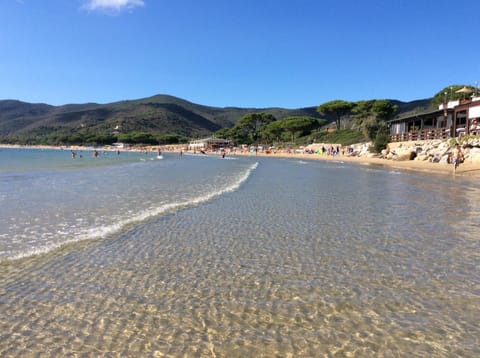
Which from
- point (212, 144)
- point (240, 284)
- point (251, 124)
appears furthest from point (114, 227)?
point (251, 124)

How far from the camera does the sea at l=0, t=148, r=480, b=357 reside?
294 centimetres

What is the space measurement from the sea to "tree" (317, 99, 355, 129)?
77.4 metres

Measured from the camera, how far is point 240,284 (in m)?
4.17

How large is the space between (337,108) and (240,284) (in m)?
83.6

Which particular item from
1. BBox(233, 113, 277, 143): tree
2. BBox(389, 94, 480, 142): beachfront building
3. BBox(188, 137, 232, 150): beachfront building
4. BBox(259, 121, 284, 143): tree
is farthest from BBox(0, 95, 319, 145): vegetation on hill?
BBox(389, 94, 480, 142): beachfront building

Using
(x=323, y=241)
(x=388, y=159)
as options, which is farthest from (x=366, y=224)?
(x=388, y=159)

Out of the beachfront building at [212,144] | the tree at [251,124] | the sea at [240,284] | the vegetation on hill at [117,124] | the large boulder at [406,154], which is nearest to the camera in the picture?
the sea at [240,284]

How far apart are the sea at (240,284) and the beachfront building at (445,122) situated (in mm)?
24912

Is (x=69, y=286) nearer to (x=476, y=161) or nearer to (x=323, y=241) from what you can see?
A: (x=323, y=241)

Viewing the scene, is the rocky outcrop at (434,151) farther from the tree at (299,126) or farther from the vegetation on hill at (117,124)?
the vegetation on hill at (117,124)

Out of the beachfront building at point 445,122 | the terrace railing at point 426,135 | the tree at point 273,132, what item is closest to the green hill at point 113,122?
the tree at point 273,132

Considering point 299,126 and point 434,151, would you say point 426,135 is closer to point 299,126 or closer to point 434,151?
point 434,151

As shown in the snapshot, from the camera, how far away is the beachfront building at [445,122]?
92.4ft

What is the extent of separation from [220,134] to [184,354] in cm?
10793
